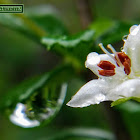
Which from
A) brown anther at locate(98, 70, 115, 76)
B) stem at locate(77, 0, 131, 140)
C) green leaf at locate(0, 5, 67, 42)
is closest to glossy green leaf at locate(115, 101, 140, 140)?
stem at locate(77, 0, 131, 140)

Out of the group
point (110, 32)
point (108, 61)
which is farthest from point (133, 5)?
point (108, 61)

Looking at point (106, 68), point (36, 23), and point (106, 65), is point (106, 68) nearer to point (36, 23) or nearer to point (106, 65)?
point (106, 65)

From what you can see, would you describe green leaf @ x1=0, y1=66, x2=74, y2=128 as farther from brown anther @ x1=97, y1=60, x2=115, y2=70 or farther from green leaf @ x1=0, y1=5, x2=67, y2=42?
brown anther @ x1=97, y1=60, x2=115, y2=70

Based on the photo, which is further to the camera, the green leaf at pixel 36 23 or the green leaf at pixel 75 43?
the green leaf at pixel 36 23

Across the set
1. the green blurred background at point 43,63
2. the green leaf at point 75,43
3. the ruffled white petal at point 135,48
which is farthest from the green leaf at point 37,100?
the green blurred background at point 43,63

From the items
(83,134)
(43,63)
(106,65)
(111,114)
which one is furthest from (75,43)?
(43,63)

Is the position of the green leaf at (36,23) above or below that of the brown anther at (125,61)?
above

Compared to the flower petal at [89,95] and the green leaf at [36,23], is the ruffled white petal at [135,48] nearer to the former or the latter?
the flower petal at [89,95]

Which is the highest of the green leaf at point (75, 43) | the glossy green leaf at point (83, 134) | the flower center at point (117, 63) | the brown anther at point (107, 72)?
the green leaf at point (75, 43)
